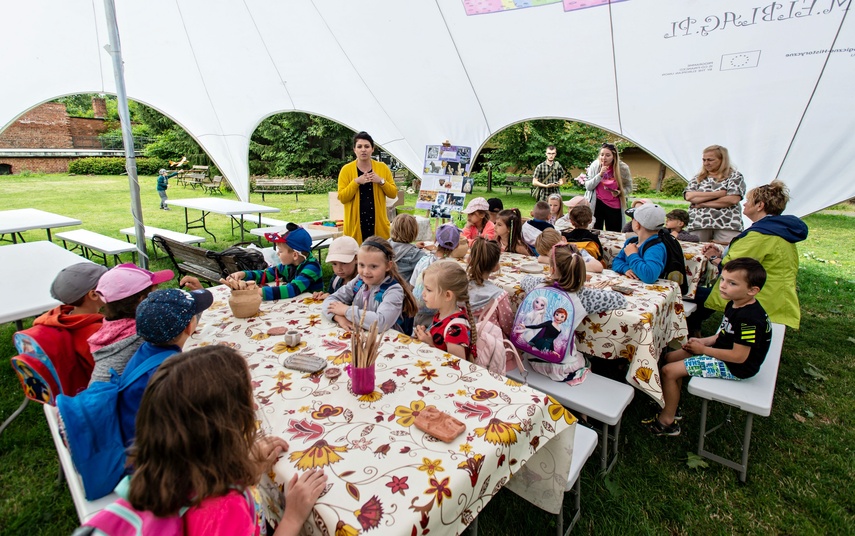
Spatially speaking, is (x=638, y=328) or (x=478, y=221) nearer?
(x=638, y=328)

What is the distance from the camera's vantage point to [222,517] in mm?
903

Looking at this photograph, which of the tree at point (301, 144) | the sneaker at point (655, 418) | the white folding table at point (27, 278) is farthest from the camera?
the tree at point (301, 144)

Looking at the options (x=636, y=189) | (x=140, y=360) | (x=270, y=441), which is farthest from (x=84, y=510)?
(x=636, y=189)

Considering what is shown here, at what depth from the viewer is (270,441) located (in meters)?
1.22

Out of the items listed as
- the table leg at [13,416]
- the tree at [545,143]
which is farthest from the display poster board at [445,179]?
the tree at [545,143]

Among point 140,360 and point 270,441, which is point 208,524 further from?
point 140,360

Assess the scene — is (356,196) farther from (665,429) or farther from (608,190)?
(665,429)

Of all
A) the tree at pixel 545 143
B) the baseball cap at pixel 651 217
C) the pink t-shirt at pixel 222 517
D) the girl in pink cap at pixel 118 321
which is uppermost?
the tree at pixel 545 143

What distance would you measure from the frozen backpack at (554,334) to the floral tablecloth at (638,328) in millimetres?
246

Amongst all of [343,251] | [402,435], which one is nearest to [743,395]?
[402,435]

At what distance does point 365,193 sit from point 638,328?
3224 millimetres

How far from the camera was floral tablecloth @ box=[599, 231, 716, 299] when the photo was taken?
147 inches

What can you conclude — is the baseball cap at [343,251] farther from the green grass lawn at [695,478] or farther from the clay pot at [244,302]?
the green grass lawn at [695,478]

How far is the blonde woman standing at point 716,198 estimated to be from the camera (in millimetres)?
4250
